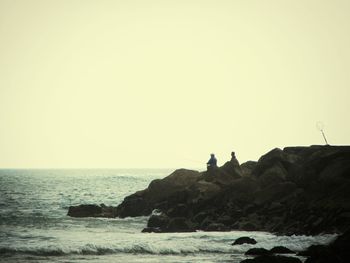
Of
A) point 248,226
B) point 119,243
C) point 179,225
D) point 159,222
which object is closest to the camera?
point 119,243

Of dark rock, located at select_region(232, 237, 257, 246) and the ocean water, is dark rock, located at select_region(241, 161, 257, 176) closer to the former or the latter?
the ocean water

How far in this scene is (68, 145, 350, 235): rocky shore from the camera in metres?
31.2

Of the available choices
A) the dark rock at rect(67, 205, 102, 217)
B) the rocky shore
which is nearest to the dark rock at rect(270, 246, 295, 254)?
the rocky shore

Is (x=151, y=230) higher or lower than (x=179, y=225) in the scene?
lower

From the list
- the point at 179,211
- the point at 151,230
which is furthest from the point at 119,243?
the point at 179,211

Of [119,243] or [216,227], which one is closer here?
[119,243]

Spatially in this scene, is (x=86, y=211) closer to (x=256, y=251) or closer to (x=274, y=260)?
(x=256, y=251)

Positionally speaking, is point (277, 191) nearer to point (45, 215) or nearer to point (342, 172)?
point (342, 172)

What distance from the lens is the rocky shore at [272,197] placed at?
31219 millimetres

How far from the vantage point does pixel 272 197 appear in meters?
34.8

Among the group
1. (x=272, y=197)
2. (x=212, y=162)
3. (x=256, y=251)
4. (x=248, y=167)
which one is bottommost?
(x=256, y=251)

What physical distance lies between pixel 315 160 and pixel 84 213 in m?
21.0

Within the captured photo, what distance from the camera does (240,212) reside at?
3491 cm

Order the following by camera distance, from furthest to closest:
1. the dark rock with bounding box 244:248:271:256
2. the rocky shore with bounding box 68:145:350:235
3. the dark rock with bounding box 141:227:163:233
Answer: the dark rock with bounding box 141:227:163:233, the rocky shore with bounding box 68:145:350:235, the dark rock with bounding box 244:248:271:256
